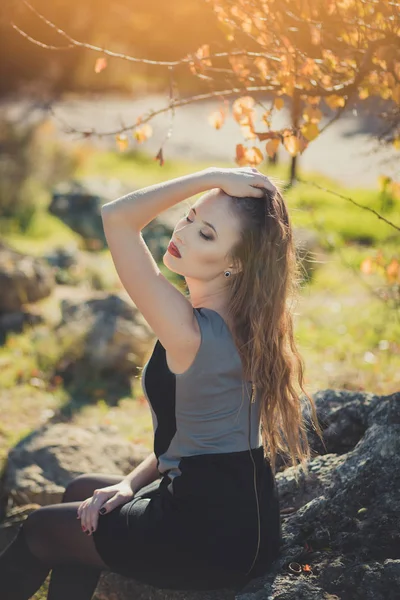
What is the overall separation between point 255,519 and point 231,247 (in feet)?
2.73

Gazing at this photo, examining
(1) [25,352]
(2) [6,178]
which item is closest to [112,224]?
(1) [25,352]

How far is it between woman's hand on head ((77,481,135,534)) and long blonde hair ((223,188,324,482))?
52 centimetres

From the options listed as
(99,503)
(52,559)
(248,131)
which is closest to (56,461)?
(52,559)

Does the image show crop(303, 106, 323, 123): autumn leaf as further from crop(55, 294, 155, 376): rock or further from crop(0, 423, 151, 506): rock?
crop(55, 294, 155, 376): rock

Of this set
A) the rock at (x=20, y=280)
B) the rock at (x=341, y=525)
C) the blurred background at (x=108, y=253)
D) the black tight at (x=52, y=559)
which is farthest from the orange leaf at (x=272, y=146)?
the rock at (x=20, y=280)

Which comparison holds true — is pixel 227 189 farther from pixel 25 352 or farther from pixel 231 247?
pixel 25 352

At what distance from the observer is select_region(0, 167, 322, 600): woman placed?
2.22m

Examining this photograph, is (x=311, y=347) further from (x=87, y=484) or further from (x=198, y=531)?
(x=198, y=531)

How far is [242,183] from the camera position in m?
2.25

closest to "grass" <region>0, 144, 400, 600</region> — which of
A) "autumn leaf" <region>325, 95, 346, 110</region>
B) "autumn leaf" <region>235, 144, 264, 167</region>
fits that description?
"autumn leaf" <region>235, 144, 264, 167</region>

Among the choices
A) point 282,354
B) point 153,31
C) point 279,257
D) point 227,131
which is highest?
point 153,31

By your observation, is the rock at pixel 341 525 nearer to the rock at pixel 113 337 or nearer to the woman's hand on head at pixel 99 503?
the woman's hand on head at pixel 99 503

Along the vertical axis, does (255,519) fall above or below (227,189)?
below

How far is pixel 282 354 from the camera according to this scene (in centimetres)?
239
